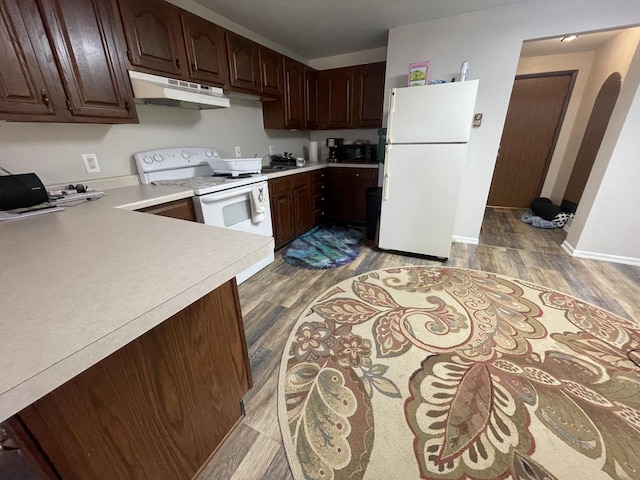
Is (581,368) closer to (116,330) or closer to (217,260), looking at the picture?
(217,260)

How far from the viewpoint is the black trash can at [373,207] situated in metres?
3.07

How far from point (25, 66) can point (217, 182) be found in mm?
1064

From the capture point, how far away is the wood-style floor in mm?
1038

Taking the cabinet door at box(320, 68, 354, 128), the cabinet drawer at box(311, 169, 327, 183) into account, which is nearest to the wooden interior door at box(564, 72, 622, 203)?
the cabinet door at box(320, 68, 354, 128)

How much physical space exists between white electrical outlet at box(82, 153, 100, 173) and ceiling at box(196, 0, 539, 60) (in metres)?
1.64

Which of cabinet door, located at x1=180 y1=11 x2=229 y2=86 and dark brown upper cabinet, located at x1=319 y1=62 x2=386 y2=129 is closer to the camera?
cabinet door, located at x1=180 y1=11 x2=229 y2=86

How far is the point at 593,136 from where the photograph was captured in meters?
3.34

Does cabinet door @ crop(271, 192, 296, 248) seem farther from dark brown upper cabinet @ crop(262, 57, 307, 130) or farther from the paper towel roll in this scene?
the paper towel roll

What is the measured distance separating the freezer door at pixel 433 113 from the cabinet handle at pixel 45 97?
2360 millimetres

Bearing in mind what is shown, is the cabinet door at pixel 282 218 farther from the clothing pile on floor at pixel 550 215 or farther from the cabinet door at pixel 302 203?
the clothing pile on floor at pixel 550 215

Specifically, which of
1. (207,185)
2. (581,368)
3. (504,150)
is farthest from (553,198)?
(207,185)

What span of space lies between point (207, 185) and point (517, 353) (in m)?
2.27

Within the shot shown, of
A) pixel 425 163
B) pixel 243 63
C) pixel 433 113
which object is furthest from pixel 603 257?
pixel 243 63

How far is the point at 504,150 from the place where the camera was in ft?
14.3
